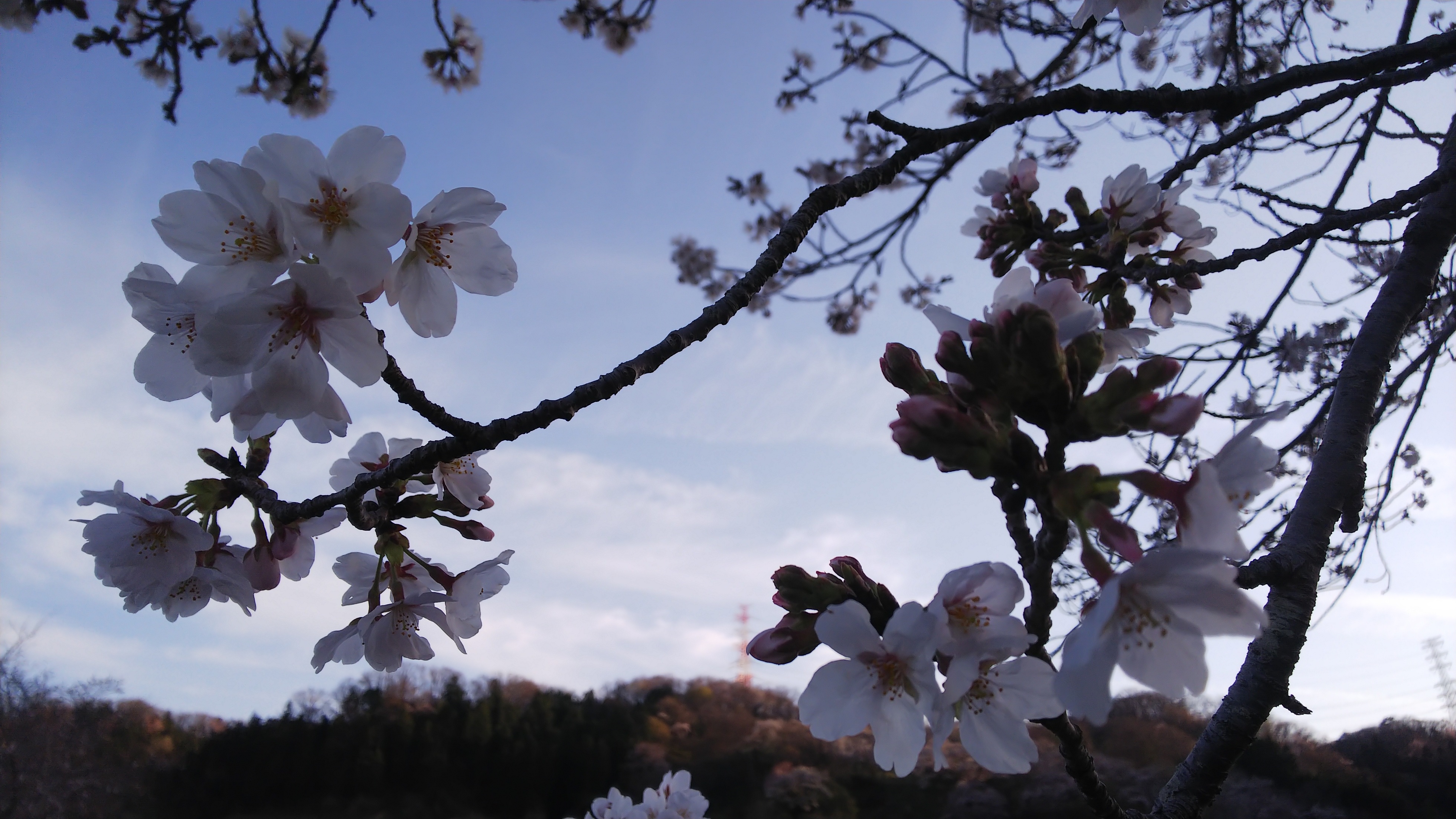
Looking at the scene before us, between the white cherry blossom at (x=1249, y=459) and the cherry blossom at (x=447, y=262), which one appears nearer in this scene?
the white cherry blossom at (x=1249, y=459)

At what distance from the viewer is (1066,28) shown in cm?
314

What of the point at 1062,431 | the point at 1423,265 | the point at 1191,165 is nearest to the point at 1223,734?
the point at 1062,431

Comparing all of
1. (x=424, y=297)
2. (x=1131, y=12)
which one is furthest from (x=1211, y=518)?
(x=1131, y=12)

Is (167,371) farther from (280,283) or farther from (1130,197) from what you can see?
(1130,197)

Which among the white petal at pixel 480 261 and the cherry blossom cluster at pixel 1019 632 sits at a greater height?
the white petal at pixel 480 261

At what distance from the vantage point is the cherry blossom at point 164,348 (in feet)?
3.31

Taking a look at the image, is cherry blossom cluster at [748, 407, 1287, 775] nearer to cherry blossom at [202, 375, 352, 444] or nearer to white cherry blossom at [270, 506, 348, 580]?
cherry blossom at [202, 375, 352, 444]

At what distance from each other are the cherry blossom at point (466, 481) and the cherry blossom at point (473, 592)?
0.11 metres

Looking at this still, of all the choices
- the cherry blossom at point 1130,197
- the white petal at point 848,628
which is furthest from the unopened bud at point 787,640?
the cherry blossom at point 1130,197

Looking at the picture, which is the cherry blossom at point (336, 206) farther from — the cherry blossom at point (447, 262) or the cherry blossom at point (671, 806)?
the cherry blossom at point (671, 806)

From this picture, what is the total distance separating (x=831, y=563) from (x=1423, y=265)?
60.8 inches

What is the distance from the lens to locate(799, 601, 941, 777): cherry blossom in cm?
82

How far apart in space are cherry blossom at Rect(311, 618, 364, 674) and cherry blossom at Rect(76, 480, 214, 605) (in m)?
0.26

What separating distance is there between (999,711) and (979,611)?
→ 11 centimetres
